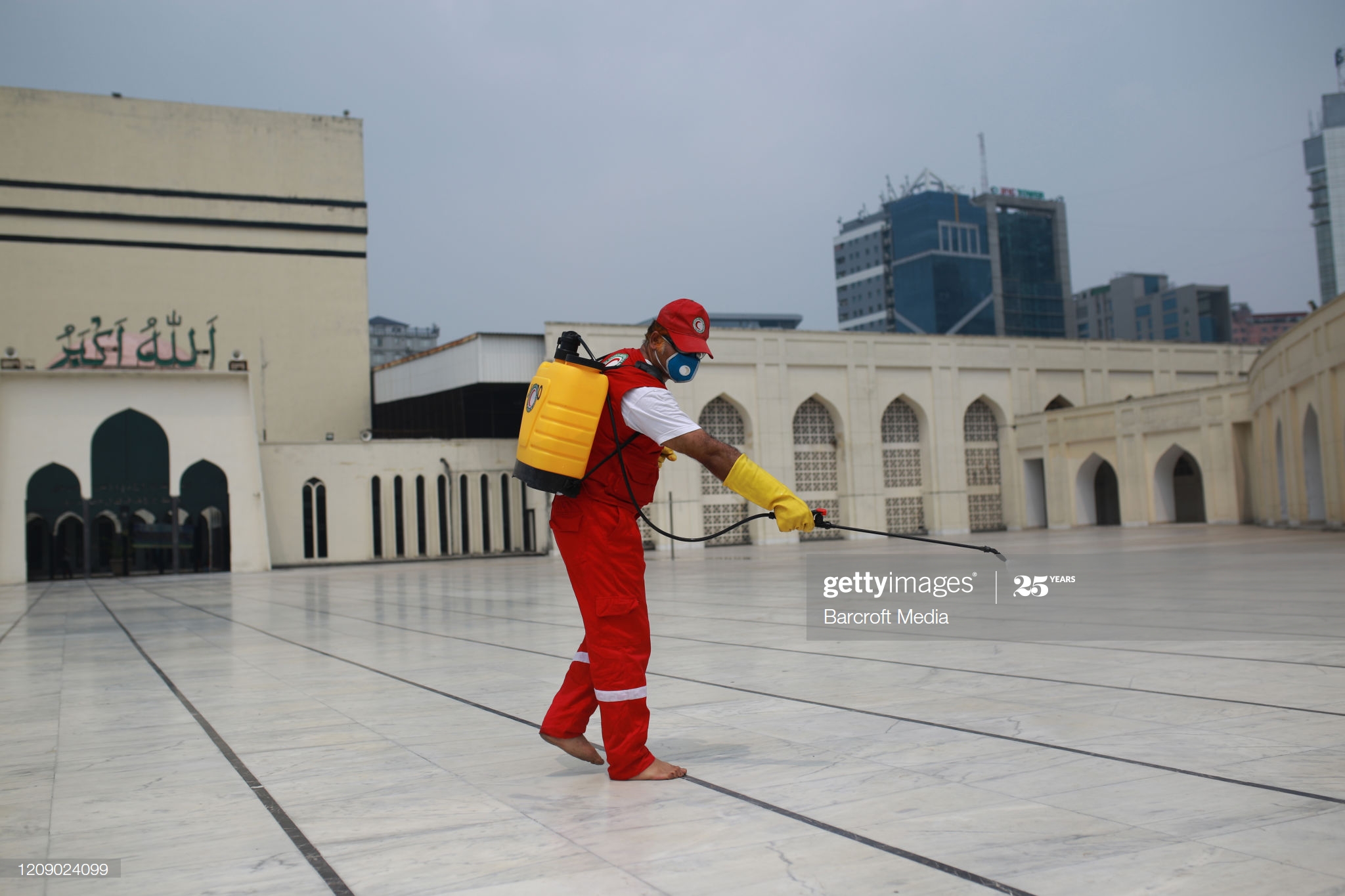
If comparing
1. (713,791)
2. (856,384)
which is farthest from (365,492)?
(713,791)

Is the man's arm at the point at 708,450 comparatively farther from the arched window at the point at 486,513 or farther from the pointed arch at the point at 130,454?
the arched window at the point at 486,513

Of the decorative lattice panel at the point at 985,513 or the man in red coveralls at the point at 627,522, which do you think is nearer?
the man in red coveralls at the point at 627,522

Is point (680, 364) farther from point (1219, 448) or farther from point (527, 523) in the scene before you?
point (1219, 448)

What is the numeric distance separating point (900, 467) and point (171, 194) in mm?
27553

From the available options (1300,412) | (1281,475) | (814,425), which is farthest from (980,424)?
(1300,412)

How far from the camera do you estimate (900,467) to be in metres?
37.6

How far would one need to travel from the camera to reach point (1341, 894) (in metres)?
2.24

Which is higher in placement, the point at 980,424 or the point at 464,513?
the point at 980,424

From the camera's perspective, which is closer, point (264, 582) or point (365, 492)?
point (264, 582)

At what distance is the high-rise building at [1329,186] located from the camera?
159500 mm

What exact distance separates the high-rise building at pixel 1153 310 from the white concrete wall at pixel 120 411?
393ft

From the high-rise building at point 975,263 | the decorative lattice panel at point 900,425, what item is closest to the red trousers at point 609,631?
the decorative lattice panel at point 900,425

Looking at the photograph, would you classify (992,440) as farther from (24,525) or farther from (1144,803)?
(1144,803)

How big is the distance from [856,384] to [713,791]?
33.8m
